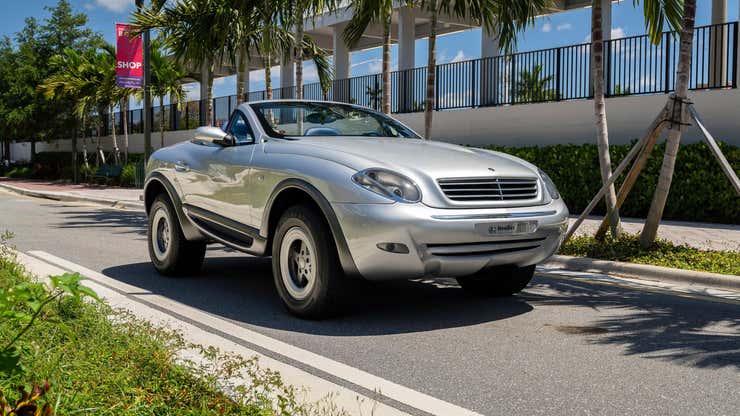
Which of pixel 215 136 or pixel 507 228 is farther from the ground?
pixel 215 136

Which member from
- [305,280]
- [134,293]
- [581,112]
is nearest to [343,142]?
[305,280]

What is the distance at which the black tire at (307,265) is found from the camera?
5.58 metres

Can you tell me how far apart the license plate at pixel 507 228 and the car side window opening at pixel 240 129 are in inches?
94.0

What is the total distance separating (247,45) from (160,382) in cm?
1671

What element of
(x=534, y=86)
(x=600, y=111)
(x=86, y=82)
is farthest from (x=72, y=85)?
(x=600, y=111)

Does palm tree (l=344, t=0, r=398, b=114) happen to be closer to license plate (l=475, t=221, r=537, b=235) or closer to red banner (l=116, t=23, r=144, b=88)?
license plate (l=475, t=221, r=537, b=235)

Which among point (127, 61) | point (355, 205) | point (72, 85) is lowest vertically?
point (355, 205)

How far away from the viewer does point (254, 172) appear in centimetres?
644

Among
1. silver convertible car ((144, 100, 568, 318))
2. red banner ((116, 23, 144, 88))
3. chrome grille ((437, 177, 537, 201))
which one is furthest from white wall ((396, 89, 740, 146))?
chrome grille ((437, 177, 537, 201))

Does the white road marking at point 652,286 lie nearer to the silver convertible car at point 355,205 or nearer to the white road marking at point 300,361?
the silver convertible car at point 355,205

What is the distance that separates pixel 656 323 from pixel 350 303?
7.74 ft

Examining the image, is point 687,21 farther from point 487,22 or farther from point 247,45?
point 247,45

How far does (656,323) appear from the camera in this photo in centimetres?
595

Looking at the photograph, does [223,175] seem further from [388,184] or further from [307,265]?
[388,184]
